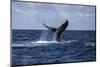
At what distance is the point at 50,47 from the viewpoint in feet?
8.77

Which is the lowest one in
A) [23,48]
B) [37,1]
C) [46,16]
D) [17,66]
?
[17,66]

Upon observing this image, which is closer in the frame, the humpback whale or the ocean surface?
the ocean surface

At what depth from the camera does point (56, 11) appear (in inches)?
106

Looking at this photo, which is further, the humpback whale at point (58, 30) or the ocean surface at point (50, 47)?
the humpback whale at point (58, 30)

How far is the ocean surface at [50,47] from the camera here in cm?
254

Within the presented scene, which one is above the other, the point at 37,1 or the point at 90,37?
the point at 37,1

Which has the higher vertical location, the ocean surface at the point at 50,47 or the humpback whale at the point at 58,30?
the humpback whale at the point at 58,30

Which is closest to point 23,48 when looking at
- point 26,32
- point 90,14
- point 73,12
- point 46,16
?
point 26,32

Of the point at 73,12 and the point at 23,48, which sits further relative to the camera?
the point at 73,12

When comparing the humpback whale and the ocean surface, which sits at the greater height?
the humpback whale

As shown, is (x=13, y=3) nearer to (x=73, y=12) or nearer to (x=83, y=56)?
(x=73, y=12)

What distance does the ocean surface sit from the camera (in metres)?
2.54

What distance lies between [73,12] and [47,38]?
51cm

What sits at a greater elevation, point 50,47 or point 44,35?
point 44,35
